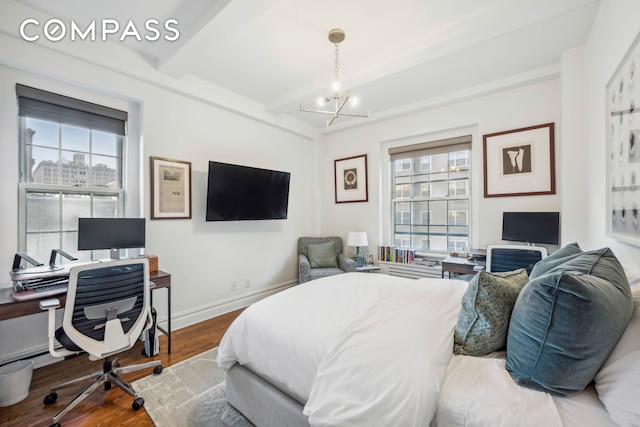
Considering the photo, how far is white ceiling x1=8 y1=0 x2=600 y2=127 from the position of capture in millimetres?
2070

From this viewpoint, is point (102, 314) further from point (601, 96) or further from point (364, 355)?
point (601, 96)

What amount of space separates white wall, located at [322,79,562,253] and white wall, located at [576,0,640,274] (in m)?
A: 0.57

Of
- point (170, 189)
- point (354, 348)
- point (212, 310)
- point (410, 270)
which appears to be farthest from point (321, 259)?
point (354, 348)

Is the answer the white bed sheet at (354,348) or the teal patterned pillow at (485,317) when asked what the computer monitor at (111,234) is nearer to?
the white bed sheet at (354,348)

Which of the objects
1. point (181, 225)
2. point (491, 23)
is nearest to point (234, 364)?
point (181, 225)

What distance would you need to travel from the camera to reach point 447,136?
371 centimetres

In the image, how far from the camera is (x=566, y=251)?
154 cm

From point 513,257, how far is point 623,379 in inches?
88.2

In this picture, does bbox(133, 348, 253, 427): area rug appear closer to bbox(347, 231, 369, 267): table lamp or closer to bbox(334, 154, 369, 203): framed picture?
bbox(347, 231, 369, 267): table lamp

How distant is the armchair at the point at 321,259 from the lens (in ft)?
12.6

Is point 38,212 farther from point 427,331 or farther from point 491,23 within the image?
point 491,23

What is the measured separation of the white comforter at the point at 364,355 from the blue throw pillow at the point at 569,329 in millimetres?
86

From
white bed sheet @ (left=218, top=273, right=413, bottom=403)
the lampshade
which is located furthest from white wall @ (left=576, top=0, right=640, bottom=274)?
the lampshade

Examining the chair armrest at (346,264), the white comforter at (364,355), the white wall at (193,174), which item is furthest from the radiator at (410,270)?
the white comforter at (364,355)
